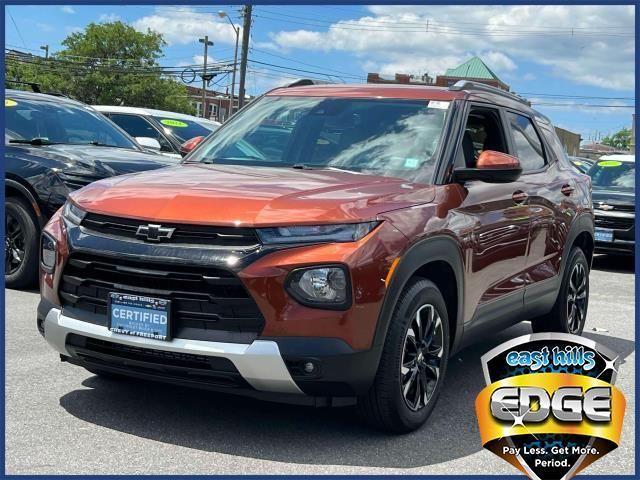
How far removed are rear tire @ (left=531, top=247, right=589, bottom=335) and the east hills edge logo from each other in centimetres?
247

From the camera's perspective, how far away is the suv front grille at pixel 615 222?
40.3 feet

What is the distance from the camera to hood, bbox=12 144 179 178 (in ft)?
23.7

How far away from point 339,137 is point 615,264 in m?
9.69

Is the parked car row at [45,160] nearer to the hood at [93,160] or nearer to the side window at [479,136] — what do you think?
the hood at [93,160]

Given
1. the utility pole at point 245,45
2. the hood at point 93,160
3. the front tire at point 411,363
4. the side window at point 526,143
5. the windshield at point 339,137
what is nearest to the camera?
the front tire at point 411,363

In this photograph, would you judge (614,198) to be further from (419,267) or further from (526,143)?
(419,267)

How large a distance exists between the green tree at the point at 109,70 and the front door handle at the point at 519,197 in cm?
5937

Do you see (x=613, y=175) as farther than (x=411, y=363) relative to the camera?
Yes

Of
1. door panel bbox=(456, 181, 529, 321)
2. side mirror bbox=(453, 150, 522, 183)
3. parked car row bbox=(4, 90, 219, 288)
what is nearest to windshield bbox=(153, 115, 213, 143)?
parked car row bbox=(4, 90, 219, 288)

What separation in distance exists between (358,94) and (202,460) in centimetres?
256

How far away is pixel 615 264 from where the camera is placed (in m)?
13.3

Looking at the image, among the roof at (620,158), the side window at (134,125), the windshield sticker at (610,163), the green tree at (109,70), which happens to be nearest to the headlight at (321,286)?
the side window at (134,125)

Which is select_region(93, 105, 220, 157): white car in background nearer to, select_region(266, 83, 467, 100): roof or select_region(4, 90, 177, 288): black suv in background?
select_region(4, 90, 177, 288): black suv in background

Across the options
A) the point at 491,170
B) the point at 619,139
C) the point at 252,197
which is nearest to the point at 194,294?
the point at 252,197
